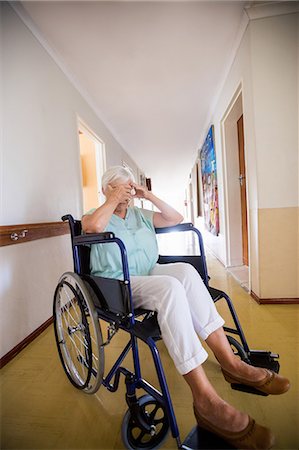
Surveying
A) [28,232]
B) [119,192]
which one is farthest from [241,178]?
[28,232]

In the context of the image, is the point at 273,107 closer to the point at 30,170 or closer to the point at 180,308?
the point at 180,308

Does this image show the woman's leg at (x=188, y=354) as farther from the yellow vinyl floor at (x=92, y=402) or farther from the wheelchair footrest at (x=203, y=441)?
the yellow vinyl floor at (x=92, y=402)

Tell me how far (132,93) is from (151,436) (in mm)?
3023

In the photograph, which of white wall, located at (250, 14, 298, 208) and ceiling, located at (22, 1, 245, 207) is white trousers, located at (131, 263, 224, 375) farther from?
ceiling, located at (22, 1, 245, 207)

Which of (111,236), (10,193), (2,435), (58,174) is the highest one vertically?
(58,174)

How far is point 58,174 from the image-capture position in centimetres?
215

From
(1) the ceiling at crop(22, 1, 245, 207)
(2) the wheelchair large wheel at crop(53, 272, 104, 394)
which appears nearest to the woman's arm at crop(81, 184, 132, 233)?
(2) the wheelchair large wheel at crop(53, 272, 104, 394)

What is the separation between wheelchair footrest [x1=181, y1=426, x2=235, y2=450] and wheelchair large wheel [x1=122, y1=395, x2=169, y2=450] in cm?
9

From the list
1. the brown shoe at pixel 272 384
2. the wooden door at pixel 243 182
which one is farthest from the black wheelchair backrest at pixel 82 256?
the wooden door at pixel 243 182

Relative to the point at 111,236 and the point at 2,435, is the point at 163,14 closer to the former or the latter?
the point at 111,236

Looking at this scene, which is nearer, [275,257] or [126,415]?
[126,415]

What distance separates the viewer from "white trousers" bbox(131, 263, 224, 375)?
823 mm

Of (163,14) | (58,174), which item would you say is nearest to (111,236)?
(58,174)

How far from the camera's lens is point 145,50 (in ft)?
6.90
